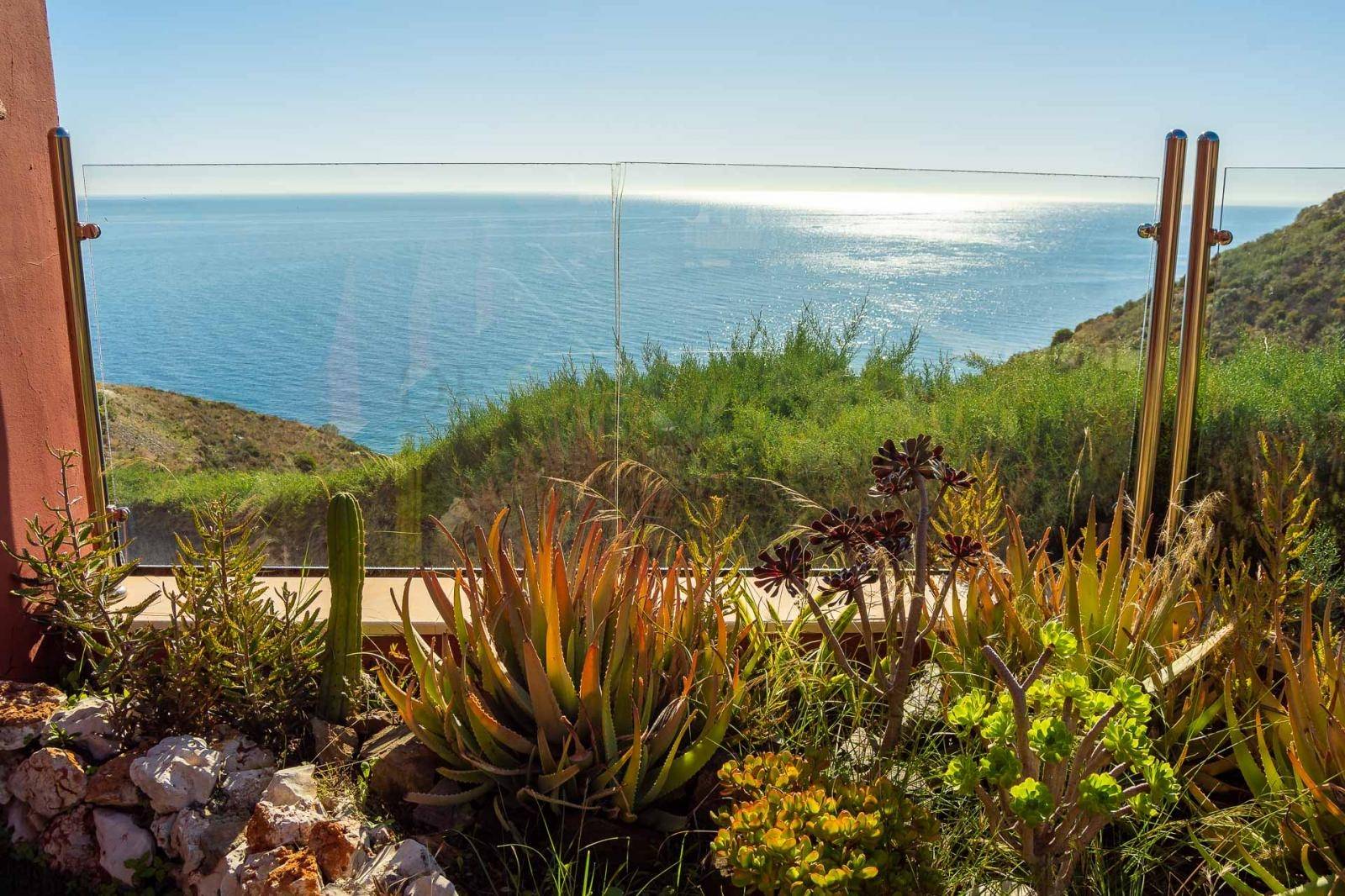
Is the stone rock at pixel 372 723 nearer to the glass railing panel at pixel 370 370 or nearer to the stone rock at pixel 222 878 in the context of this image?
the stone rock at pixel 222 878

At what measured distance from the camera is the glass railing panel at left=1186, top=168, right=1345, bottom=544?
3.29m

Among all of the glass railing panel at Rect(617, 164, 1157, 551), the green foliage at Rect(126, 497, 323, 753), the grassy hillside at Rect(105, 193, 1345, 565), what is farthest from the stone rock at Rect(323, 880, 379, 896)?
the glass railing panel at Rect(617, 164, 1157, 551)

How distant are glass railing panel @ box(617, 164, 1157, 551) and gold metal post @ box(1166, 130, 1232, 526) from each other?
144mm

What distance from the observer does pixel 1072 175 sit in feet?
11.2

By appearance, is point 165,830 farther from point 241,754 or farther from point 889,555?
point 889,555

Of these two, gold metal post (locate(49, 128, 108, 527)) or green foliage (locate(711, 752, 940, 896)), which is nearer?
green foliage (locate(711, 752, 940, 896))

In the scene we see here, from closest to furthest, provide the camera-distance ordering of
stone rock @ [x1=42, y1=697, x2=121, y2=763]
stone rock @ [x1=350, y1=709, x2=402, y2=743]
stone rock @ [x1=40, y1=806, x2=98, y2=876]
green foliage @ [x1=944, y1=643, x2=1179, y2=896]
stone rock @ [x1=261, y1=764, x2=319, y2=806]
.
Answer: green foliage @ [x1=944, y1=643, x2=1179, y2=896] < stone rock @ [x1=261, y1=764, x2=319, y2=806] < stone rock @ [x1=40, y1=806, x2=98, y2=876] < stone rock @ [x1=42, y1=697, x2=121, y2=763] < stone rock @ [x1=350, y1=709, x2=402, y2=743]

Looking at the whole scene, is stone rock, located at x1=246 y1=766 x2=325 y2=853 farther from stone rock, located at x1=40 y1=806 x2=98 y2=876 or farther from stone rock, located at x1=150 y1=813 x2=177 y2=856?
stone rock, located at x1=40 y1=806 x2=98 y2=876

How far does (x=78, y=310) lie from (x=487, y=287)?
131 cm

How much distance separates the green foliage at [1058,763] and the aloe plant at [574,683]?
62cm

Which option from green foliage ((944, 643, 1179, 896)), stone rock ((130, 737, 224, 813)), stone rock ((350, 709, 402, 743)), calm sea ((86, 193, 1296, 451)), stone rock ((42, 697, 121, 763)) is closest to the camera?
green foliage ((944, 643, 1179, 896))

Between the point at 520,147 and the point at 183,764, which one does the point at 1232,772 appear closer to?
the point at 183,764

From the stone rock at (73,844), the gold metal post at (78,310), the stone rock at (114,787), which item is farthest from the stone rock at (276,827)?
the gold metal post at (78,310)

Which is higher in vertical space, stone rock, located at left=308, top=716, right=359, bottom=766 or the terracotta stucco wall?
the terracotta stucco wall
